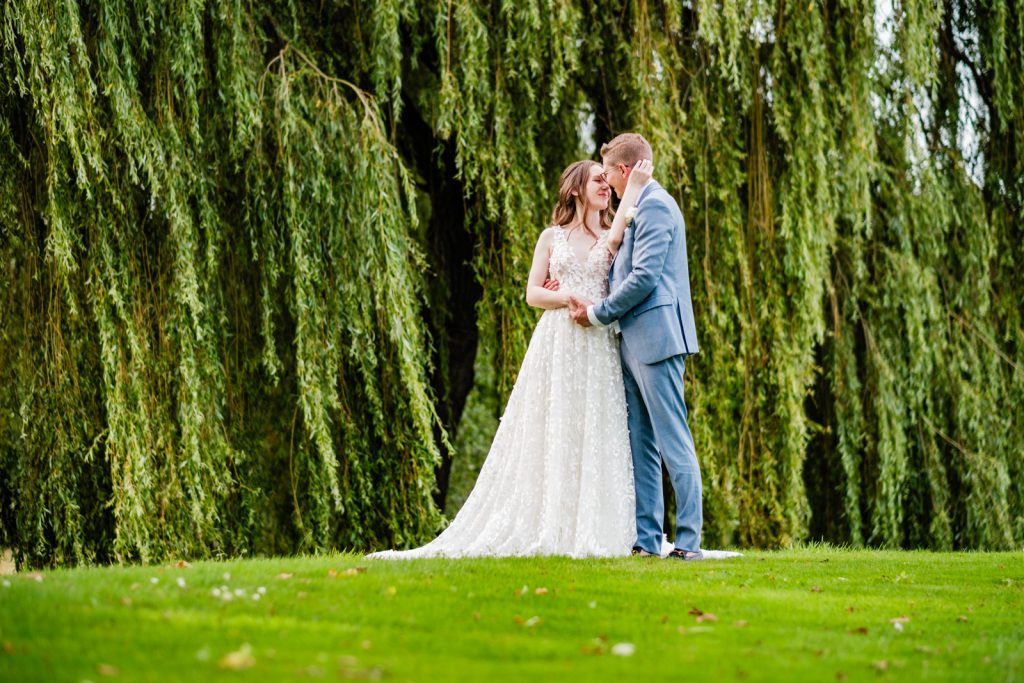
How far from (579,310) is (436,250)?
293cm

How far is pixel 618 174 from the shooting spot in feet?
19.4

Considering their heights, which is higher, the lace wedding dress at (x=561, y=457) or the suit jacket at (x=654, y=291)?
the suit jacket at (x=654, y=291)

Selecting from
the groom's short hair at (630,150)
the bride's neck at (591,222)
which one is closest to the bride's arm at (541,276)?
the bride's neck at (591,222)

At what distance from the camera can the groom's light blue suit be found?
5.60 metres

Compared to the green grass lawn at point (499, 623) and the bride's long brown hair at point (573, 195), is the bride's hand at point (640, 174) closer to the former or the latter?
the bride's long brown hair at point (573, 195)

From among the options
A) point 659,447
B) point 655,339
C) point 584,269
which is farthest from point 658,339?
point 584,269

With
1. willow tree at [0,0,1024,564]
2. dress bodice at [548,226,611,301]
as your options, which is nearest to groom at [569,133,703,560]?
dress bodice at [548,226,611,301]

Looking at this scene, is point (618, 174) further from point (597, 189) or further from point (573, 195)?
point (573, 195)

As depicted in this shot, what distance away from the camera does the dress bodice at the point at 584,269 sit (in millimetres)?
6039

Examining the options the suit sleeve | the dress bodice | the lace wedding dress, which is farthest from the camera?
the dress bodice

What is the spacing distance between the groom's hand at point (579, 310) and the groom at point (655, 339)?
27 millimetres

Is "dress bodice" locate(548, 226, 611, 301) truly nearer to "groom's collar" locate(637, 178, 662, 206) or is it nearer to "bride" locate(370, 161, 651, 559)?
"bride" locate(370, 161, 651, 559)

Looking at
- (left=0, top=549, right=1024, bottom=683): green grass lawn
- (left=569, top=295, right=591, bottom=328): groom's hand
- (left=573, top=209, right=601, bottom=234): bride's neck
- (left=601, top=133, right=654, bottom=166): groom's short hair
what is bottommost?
(left=0, top=549, right=1024, bottom=683): green grass lawn

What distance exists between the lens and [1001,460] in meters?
8.46
